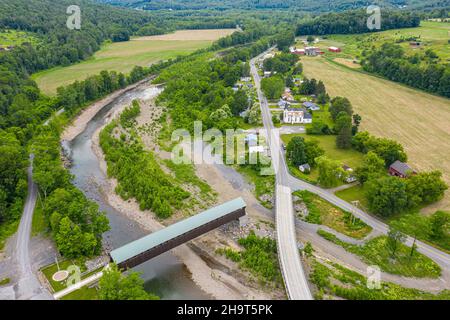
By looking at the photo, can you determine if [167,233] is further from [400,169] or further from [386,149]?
[386,149]

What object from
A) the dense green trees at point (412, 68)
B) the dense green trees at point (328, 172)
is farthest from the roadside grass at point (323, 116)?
the dense green trees at point (412, 68)

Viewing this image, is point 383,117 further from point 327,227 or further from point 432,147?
point 327,227

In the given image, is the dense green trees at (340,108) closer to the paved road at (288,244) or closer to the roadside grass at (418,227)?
the paved road at (288,244)

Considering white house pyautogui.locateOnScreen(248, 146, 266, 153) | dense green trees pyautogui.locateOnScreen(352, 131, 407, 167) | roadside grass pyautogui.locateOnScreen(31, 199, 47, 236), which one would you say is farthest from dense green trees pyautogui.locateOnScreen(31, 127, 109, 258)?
dense green trees pyautogui.locateOnScreen(352, 131, 407, 167)

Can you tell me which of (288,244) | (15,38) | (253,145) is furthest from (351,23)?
(15,38)

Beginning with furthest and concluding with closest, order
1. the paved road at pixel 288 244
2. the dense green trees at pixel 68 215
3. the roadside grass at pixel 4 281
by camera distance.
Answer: the dense green trees at pixel 68 215 → the roadside grass at pixel 4 281 → the paved road at pixel 288 244

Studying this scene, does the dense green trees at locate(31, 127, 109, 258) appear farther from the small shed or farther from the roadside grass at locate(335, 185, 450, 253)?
the roadside grass at locate(335, 185, 450, 253)

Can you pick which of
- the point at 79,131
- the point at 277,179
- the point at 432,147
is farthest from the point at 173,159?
the point at 432,147

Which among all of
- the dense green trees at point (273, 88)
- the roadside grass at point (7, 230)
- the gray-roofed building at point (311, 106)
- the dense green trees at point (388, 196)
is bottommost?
the roadside grass at point (7, 230)
